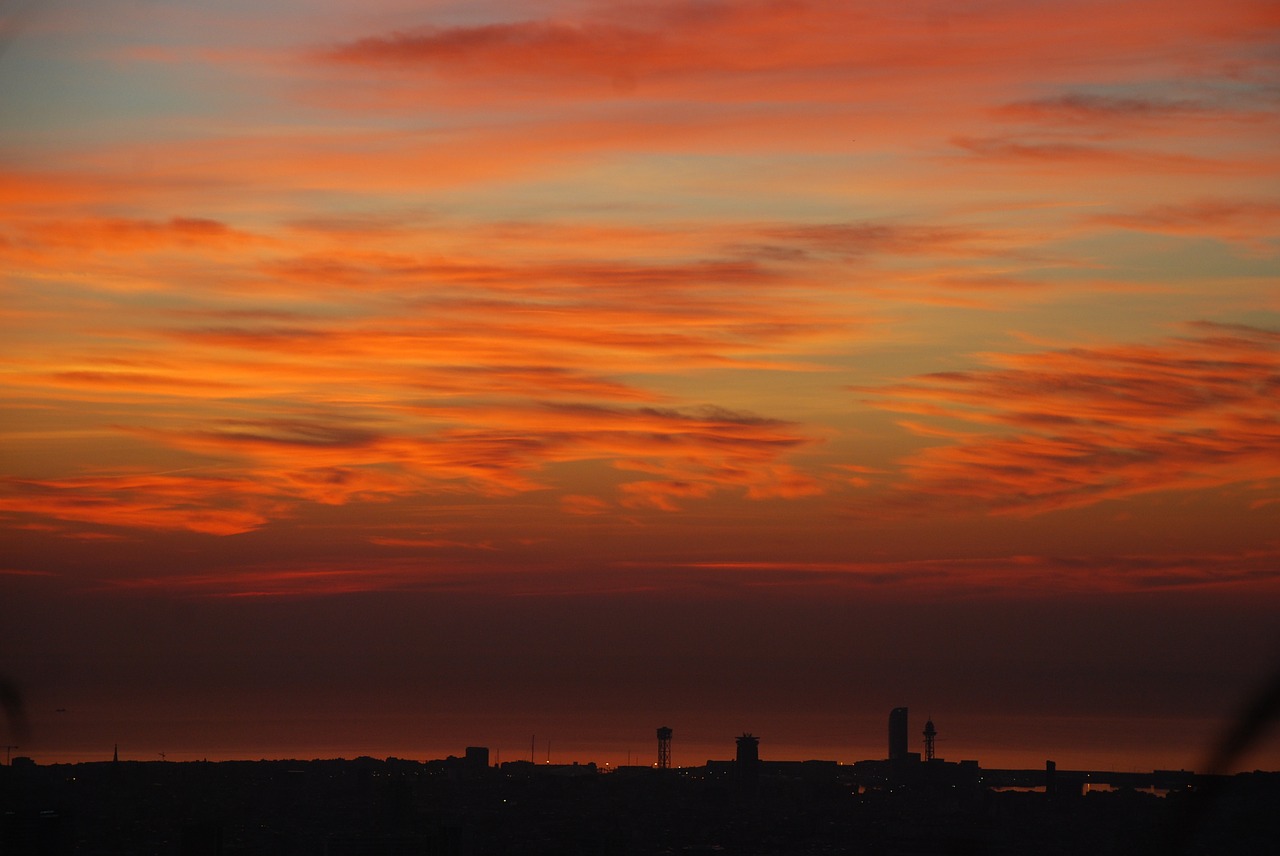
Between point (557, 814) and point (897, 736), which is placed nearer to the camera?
point (557, 814)

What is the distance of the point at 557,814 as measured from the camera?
51562 millimetres

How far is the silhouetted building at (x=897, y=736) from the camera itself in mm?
87269

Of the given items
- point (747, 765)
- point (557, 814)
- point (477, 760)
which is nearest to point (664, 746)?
point (477, 760)

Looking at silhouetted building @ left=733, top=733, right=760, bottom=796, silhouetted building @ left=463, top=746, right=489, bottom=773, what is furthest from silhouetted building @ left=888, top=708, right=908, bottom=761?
silhouetted building @ left=463, top=746, right=489, bottom=773

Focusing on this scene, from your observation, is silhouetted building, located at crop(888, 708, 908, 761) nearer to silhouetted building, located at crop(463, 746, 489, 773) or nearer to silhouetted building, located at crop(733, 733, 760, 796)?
silhouetted building, located at crop(733, 733, 760, 796)

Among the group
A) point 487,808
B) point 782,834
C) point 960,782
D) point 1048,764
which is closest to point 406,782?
point 487,808

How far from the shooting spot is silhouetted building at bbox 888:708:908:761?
87.3 m

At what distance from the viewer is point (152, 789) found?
47.7 metres

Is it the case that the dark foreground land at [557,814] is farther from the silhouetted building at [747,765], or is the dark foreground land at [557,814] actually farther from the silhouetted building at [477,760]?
the silhouetted building at [477,760]

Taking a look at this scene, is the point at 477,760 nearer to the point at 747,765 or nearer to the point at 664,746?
the point at 664,746

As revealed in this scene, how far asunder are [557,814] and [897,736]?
4404cm

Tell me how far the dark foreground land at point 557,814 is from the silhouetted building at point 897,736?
1601 centimetres

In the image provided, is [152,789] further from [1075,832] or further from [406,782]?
[1075,832]

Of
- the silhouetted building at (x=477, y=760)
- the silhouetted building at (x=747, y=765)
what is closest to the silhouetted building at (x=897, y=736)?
the silhouetted building at (x=747, y=765)
